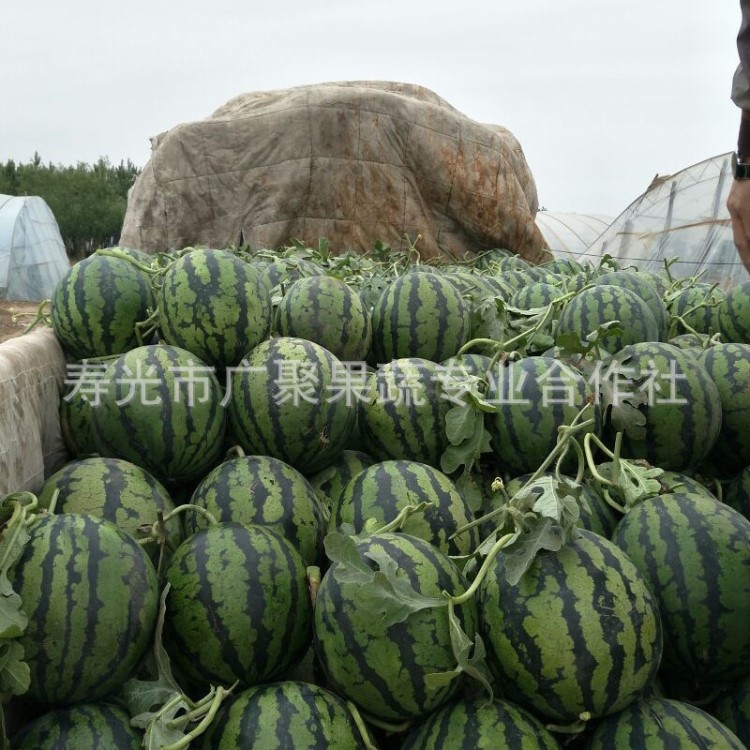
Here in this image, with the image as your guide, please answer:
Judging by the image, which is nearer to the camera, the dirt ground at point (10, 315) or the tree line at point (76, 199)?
the dirt ground at point (10, 315)

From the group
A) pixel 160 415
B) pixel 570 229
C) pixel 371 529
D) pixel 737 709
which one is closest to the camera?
pixel 737 709

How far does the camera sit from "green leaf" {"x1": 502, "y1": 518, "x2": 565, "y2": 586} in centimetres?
135

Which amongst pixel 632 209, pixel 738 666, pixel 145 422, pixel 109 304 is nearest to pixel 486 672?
pixel 738 666

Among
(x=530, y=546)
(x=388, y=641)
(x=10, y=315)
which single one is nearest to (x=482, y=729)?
(x=388, y=641)

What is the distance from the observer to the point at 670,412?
2.05 meters

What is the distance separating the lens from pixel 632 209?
469 inches

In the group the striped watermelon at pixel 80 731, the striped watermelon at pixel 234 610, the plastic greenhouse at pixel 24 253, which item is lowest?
the plastic greenhouse at pixel 24 253

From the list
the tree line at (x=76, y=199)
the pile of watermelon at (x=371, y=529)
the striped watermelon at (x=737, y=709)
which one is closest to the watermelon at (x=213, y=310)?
the pile of watermelon at (x=371, y=529)

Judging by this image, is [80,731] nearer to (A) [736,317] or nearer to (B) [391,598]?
(B) [391,598]

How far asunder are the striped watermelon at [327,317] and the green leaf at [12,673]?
132cm

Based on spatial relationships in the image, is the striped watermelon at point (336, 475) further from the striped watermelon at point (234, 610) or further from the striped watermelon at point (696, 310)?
the striped watermelon at point (696, 310)

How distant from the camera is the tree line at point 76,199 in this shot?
109 feet

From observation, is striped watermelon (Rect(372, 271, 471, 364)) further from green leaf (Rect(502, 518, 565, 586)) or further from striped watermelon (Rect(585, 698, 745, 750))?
striped watermelon (Rect(585, 698, 745, 750))

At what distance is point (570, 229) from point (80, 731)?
56.8 feet
